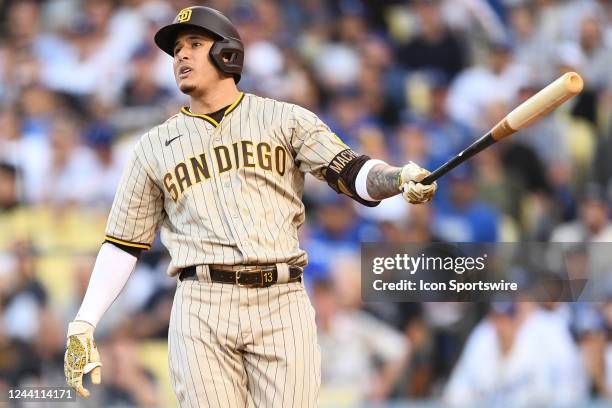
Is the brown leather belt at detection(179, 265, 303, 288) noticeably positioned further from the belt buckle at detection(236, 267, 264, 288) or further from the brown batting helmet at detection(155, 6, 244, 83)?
the brown batting helmet at detection(155, 6, 244, 83)

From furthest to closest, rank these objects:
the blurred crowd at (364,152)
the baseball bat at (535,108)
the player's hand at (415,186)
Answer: the blurred crowd at (364,152) < the player's hand at (415,186) < the baseball bat at (535,108)

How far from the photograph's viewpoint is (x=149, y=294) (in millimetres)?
6637

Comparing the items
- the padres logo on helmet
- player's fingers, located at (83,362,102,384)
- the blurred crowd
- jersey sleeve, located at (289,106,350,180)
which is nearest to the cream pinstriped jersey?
jersey sleeve, located at (289,106,350,180)

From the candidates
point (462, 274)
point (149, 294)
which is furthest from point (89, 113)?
point (462, 274)

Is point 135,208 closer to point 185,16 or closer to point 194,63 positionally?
point 194,63

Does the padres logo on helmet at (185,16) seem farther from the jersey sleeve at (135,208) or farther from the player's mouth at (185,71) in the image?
the jersey sleeve at (135,208)

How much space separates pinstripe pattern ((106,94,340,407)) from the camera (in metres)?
3.23

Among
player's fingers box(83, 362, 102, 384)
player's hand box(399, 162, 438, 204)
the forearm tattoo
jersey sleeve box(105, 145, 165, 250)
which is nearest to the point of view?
player's hand box(399, 162, 438, 204)

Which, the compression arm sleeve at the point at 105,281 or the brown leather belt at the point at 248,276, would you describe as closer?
the brown leather belt at the point at 248,276

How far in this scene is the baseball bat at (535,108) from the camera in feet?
8.82

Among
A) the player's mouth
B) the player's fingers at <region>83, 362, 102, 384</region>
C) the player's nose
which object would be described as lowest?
the player's fingers at <region>83, 362, 102, 384</region>

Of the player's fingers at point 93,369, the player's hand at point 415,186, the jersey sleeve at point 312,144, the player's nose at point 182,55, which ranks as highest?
the player's nose at point 182,55

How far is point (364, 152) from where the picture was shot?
22.2ft

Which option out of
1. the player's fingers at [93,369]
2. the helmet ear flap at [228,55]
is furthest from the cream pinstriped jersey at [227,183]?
the player's fingers at [93,369]
